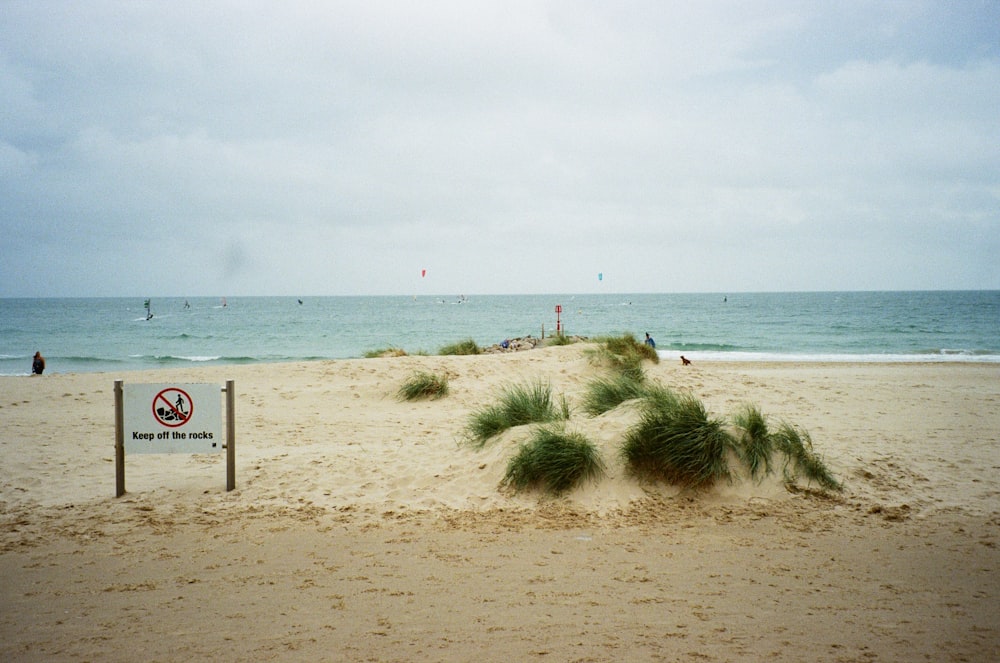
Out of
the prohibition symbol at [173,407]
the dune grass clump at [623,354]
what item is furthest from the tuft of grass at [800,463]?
the prohibition symbol at [173,407]

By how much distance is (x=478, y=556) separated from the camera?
4.68 metres

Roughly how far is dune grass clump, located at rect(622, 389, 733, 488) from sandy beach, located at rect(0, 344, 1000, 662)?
0.20m

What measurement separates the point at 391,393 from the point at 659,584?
927cm

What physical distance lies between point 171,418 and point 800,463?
22.0 feet

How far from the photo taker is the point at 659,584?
4.12 m

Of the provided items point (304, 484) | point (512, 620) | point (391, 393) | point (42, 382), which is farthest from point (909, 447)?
point (42, 382)

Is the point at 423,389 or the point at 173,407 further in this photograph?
the point at 423,389

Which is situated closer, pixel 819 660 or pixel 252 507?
pixel 819 660

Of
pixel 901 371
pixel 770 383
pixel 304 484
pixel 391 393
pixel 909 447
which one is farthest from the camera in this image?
pixel 901 371

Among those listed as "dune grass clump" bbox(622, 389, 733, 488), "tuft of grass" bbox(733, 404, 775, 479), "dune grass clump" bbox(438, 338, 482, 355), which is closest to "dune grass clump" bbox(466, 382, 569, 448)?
"dune grass clump" bbox(622, 389, 733, 488)

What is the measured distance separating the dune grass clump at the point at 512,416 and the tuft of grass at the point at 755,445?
217 centimetres

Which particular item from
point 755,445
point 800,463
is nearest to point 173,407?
point 755,445

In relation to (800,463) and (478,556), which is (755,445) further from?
(478,556)

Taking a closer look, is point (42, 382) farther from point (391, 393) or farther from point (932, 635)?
point (932, 635)
